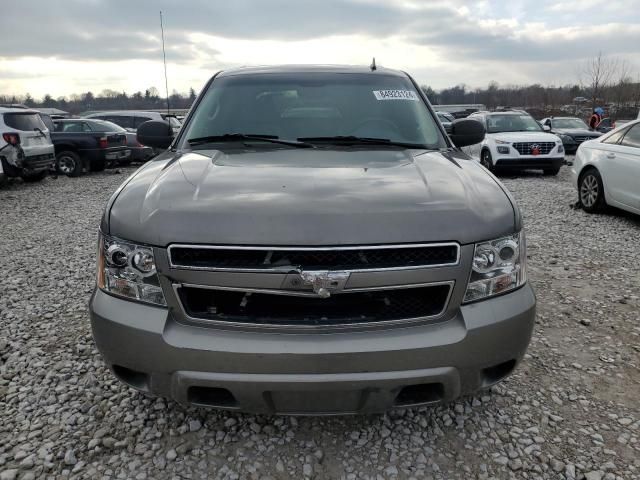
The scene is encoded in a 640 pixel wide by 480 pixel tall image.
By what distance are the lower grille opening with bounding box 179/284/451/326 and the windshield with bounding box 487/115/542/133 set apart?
12.1m

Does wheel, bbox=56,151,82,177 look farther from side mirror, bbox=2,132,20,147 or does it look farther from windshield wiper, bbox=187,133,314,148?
windshield wiper, bbox=187,133,314,148

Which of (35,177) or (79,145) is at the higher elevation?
(79,145)

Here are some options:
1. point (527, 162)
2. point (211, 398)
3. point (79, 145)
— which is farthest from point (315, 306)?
point (79, 145)

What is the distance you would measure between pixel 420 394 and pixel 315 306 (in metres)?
0.56

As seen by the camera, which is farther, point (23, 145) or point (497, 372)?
point (23, 145)

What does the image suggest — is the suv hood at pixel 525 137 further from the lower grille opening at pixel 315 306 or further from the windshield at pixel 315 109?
the lower grille opening at pixel 315 306

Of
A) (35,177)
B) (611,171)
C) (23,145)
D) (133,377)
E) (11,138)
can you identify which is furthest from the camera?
(35,177)

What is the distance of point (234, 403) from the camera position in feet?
6.64

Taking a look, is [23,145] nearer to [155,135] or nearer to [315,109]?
[155,135]

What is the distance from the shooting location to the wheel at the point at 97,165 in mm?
14250

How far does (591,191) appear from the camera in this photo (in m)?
7.73

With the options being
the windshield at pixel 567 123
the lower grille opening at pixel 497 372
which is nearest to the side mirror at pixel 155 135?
the lower grille opening at pixel 497 372

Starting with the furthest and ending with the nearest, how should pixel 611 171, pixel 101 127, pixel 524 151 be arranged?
pixel 101 127
pixel 524 151
pixel 611 171

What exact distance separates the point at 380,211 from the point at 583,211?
725 cm
